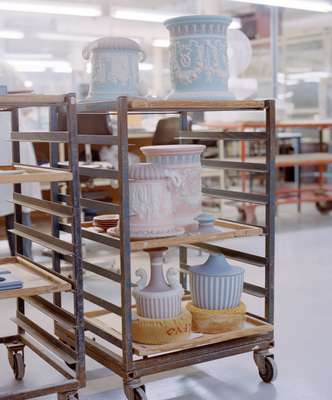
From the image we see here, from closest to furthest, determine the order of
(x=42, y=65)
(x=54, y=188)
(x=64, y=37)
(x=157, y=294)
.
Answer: (x=157, y=294) → (x=54, y=188) → (x=64, y=37) → (x=42, y=65)

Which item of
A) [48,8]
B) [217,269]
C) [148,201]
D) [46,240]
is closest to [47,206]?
[46,240]

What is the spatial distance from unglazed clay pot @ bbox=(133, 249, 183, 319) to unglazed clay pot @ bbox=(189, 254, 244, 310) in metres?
0.14

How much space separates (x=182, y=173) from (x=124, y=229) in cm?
32

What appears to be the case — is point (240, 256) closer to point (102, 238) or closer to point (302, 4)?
point (102, 238)

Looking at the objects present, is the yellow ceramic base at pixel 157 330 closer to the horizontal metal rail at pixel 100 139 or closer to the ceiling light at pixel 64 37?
the horizontal metal rail at pixel 100 139

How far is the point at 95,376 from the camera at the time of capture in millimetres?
2527

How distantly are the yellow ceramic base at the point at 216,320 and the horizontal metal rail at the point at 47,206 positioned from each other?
0.67m

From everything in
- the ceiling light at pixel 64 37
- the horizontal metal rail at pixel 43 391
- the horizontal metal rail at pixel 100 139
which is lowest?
the horizontal metal rail at pixel 43 391

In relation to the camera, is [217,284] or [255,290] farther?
[255,290]

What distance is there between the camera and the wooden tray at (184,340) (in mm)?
2146

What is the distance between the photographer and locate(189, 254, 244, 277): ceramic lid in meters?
2.39

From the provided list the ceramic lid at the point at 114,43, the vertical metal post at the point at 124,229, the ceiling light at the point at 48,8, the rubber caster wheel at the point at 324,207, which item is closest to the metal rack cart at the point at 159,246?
the vertical metal post at the point at 124,229

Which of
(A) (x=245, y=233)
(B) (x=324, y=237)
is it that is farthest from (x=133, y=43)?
(B) (x=324, y=237)

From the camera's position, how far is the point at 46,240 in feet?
7.37
